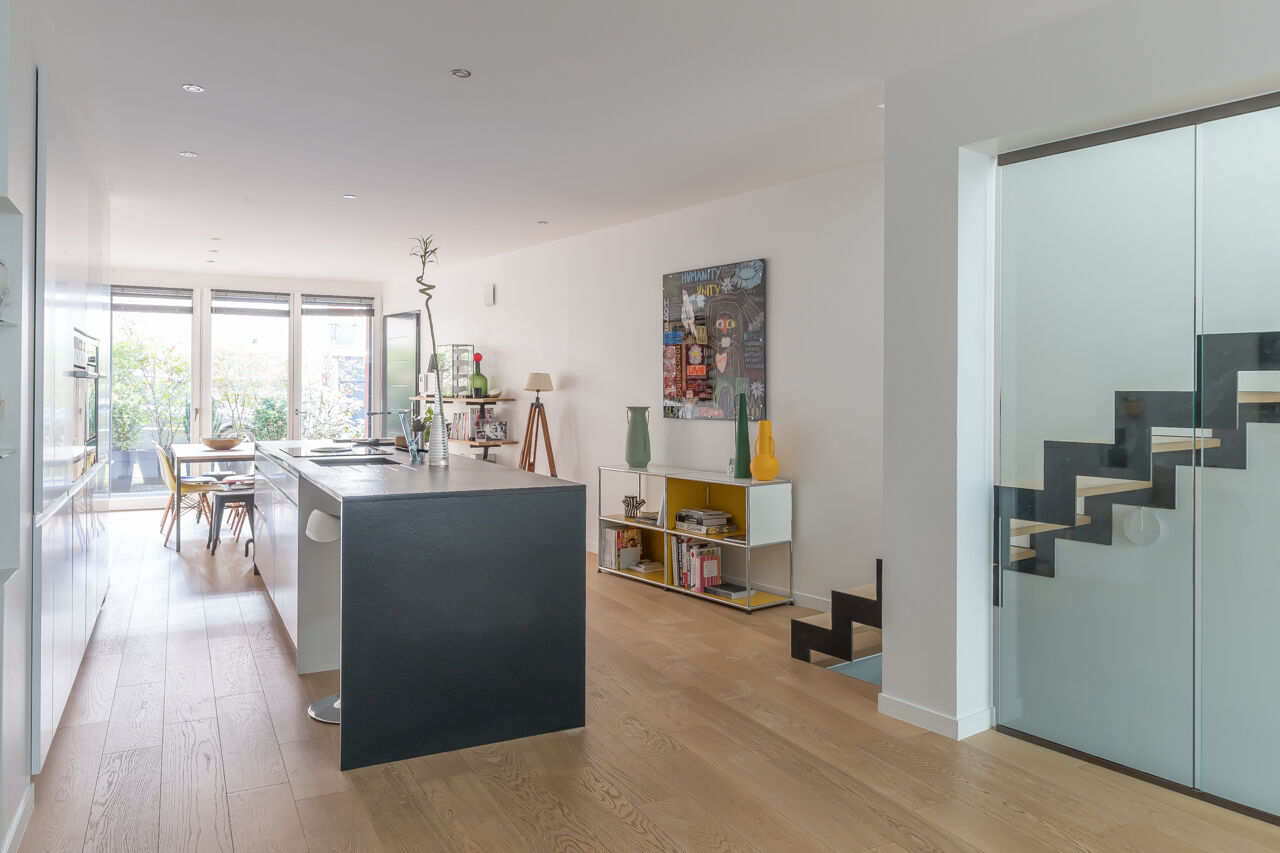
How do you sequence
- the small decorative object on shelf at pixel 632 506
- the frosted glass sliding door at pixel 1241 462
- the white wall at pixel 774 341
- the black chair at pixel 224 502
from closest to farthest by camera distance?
the frosted glass sliding door at pixel 1241 462
the white wall at pixel 774 341
the small decorative object on shelf at pixel 632 506
the black chair at pixel 224 502

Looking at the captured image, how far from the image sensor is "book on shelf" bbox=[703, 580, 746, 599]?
5148 mm

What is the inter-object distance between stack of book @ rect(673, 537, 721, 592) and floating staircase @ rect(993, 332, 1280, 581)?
2315 mm

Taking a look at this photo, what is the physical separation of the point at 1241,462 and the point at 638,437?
3.66 metres

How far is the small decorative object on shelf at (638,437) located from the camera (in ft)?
18.9

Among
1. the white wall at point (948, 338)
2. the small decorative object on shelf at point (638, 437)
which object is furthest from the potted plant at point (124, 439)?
the white wall at point (948, 338)

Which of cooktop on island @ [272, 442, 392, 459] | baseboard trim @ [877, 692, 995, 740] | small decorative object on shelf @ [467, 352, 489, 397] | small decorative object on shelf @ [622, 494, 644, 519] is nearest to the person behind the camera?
baseboard trim @ [877, 692, 995, 740]

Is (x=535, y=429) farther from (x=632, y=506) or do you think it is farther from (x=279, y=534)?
(x=279, y=534)

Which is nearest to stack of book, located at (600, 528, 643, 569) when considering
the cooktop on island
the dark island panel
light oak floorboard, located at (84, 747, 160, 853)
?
the cooktop on island

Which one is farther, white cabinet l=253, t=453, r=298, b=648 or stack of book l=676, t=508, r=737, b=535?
stack of book l=676, t=508, r=737, b=535

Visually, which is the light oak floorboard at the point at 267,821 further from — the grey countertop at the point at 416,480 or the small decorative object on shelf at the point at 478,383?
the small decorative object on shelf at the point at 478,383

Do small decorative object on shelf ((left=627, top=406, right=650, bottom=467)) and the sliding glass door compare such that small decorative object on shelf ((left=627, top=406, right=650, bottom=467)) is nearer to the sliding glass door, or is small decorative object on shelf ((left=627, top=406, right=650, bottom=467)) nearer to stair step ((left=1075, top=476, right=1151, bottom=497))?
stair step ((left=1075, top=476, right=1151, bottom=497))

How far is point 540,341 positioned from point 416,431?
2.94 metres

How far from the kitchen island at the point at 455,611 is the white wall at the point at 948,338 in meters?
1.26

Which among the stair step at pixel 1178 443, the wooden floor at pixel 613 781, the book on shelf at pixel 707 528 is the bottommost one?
the wooden floor at pixel 613 781
